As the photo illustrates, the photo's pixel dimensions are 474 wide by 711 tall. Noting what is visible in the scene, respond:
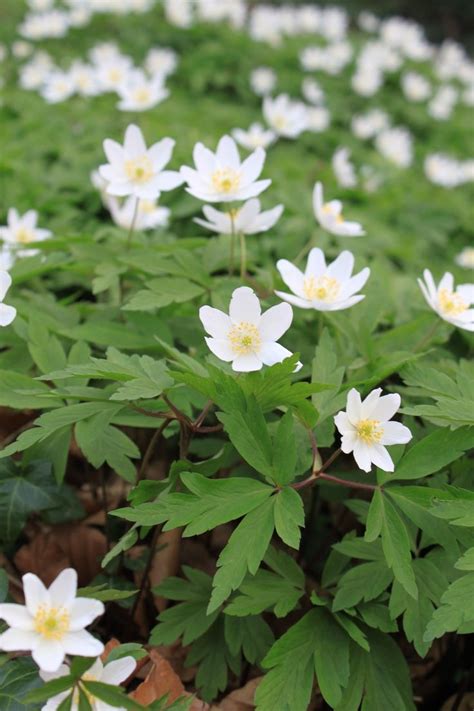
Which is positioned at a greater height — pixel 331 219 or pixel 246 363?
pixel 246 363

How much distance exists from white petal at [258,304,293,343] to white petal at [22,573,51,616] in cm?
73

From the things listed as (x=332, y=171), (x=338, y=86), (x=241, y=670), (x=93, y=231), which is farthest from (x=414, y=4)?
(x=241, y=670)

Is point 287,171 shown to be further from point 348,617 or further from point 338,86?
point 348,617

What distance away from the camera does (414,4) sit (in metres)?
12.7

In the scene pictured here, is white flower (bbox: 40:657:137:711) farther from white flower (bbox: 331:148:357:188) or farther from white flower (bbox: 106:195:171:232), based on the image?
white flower (bbox: 331:148:357:188)

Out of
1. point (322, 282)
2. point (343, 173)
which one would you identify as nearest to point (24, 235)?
point (322, 282)

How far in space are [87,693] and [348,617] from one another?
63 centimetres

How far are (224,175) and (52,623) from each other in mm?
1406

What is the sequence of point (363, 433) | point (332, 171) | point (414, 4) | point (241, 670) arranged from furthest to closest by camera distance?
point (414, 4), point (332, 171), point (241, 670), point (363, 433)

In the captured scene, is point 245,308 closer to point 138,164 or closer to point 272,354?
point 272,354

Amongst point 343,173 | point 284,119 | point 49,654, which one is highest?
point 49,654

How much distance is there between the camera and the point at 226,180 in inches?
88.5

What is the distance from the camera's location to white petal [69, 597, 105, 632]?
1432mm

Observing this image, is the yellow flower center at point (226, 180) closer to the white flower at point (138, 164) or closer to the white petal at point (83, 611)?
the white flower at point (138, 164)
